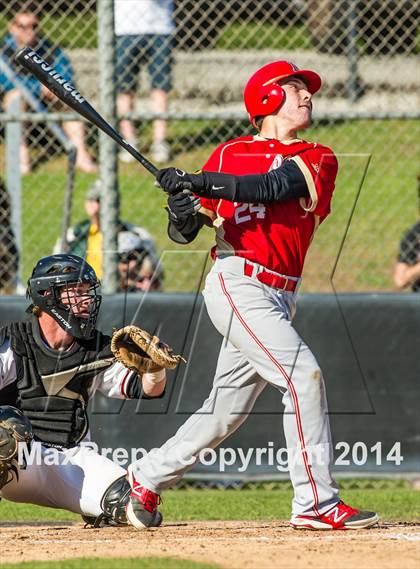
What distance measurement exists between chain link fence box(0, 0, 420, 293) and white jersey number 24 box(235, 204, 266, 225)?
8.16 feet

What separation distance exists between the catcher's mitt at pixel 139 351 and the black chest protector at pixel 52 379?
41cm

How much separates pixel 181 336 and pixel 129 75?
83.8 inches

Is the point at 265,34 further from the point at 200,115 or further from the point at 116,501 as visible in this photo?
the point at 116,501

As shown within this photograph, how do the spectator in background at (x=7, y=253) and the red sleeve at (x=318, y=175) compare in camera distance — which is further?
the spectator in background at (x=7, y=253)

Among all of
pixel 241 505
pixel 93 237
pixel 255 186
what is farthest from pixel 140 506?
pixel 93 237

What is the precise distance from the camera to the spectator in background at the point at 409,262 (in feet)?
28.5

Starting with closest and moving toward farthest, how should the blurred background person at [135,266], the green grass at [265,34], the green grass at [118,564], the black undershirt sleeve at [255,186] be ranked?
the green grass at [118,564] < the black undershirt sleeve at [255,186] < the blurred background person at [135,266] < the green grass at [265,34]

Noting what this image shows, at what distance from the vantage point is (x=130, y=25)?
8734 millimetres

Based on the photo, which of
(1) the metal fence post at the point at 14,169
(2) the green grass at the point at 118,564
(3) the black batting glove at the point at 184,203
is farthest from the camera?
(1) the metal fence post at the point at 14,169

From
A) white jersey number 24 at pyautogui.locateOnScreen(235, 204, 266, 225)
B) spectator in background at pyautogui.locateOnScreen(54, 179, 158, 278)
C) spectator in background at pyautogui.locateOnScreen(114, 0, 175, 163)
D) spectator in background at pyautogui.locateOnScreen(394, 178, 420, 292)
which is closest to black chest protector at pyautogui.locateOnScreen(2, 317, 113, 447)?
white jersey number 24 at pyautogui.locateOnScreen(235, 204, 266, 225)

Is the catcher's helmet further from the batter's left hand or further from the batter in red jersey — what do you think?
the batter's left hand

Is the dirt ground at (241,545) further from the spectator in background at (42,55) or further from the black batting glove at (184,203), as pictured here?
the spectator in background at (42,55)

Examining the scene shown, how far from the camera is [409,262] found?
344 inches

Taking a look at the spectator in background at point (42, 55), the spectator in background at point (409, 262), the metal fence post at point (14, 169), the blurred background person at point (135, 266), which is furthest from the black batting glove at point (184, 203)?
the spectator in background at point (42, 55)
